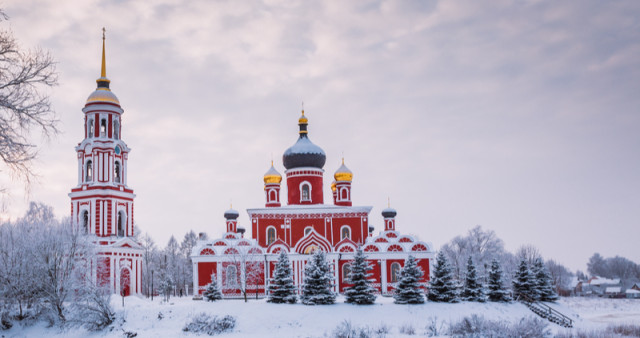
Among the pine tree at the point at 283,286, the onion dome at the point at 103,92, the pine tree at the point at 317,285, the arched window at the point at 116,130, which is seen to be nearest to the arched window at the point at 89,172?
the arched window at the point at 116,130

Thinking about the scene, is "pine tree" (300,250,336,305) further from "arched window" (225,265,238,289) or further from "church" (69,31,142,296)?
"church" (69,31,142,296)

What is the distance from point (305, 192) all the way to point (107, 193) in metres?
14.4

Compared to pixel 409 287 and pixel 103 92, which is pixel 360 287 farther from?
pixel 103 92

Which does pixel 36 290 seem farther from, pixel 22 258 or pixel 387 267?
pixel 387 267

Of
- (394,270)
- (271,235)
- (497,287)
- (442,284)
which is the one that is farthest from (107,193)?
(497,287)

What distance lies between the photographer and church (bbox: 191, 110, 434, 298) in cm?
4044

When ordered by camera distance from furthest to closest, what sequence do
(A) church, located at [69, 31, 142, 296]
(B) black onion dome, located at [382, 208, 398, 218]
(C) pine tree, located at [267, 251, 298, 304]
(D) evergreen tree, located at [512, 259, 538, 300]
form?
(B) black onion dome, located at [382, 208, 398, 218], (A) church, located at [69, 31, 142, 296], (D) evergreen tree, located at [512, 259, 538, 300], (C) pine tree, located at [267, 251, 298, 304]

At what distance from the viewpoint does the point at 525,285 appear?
36.6 metres

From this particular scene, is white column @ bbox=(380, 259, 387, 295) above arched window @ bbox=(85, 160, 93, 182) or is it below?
below

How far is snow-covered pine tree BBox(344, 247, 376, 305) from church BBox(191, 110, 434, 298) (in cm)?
487

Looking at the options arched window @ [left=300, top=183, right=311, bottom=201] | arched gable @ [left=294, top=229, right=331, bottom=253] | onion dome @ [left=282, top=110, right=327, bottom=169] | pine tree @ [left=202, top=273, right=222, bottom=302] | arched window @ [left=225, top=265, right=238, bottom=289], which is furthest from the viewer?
onion dome @ [left=282, top=110, right=327, bottom=169]

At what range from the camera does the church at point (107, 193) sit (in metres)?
38.8

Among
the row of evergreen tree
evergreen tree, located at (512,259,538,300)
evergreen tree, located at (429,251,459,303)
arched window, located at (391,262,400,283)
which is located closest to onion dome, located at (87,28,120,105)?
the row of evergreen tree

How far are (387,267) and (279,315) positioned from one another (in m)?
13.0
